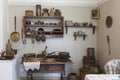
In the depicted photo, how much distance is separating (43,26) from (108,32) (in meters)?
1.86

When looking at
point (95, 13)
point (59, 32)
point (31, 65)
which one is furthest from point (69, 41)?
point (31, 65)

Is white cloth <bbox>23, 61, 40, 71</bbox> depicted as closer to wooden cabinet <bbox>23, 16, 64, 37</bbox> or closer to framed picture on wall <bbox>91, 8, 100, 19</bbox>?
wooden cabinet <bbox>23, 16, 64, 37</bbox>

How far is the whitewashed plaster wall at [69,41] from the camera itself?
5336 millimetres

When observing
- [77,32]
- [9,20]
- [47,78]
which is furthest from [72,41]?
[9,20]

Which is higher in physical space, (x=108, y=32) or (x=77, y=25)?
(x=77, y=25)

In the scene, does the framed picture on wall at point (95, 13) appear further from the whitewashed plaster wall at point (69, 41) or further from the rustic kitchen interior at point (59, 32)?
the whitewashed plaster wall at point (69, 41)

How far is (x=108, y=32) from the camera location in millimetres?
4578

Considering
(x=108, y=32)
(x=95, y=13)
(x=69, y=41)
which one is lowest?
(x=69, y=41)

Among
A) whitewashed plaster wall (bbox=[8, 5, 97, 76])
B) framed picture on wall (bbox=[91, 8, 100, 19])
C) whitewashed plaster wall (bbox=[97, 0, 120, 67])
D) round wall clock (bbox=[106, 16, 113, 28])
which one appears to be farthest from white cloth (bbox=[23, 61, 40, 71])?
framed picture on wall (bbox=[91, 8, 100, 19])

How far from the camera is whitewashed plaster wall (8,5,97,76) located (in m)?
5.34

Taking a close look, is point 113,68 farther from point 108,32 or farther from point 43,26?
point 43,26

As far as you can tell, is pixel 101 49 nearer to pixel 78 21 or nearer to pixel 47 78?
pixel 78 21

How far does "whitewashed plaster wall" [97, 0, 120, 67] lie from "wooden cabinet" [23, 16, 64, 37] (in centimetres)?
113

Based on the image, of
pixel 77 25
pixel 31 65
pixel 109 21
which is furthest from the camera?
pixel 77 25
